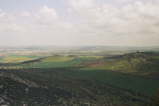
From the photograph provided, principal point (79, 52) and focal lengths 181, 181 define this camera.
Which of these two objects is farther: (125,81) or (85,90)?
(125,81)

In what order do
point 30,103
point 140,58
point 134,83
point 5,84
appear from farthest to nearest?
point 140,58 → point 134,83 → point 5,84 → point 30,103

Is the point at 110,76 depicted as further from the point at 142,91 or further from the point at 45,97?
the point at 45,97

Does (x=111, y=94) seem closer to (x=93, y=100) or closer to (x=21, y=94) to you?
(x=93, y=100)

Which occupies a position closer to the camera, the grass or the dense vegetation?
the dense vegetation

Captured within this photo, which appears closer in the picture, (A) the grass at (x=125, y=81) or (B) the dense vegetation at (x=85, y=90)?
(B) the dense vegetation at (x=85, y=90)

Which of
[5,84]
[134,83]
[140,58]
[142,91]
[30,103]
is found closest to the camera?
[30,103]

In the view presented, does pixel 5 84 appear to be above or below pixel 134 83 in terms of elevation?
above

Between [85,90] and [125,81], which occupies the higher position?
[125,81]

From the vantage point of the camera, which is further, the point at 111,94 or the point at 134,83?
the point at 134,83

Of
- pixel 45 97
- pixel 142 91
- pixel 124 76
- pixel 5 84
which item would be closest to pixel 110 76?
pixel 124 76
